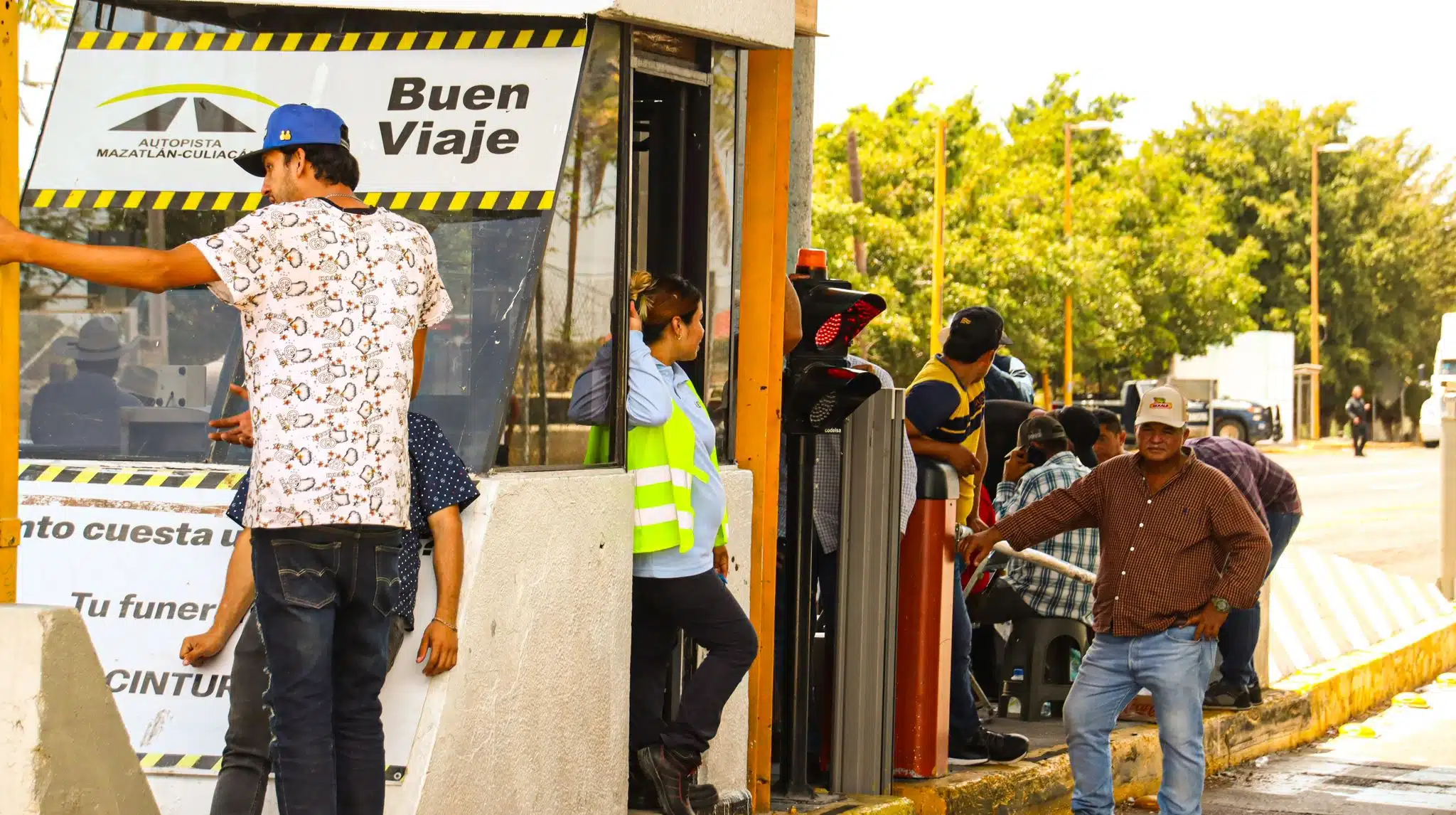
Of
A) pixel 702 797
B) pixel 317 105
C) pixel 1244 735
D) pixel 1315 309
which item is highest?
pixel 1315 309

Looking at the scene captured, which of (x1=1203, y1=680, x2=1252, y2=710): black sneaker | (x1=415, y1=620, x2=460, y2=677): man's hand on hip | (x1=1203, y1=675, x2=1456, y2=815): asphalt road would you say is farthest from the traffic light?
(x1=1203, y1=680, x2=1252, y2=710): black sneaker

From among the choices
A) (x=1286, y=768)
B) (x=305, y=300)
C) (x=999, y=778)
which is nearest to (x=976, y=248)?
(x=1286, y=768)

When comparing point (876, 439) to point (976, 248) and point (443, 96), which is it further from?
point (976, 248)

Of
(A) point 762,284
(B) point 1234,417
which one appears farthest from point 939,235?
(A) point 762,284

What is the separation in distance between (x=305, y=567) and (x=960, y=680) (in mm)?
4048

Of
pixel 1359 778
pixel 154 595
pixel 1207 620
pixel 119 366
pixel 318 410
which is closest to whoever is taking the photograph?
pixel 318 410

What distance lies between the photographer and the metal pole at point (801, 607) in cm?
655

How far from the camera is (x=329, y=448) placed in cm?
404

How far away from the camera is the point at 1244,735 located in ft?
32.0

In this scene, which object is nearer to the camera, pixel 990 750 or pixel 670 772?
pixel 670 772

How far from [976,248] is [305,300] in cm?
3707

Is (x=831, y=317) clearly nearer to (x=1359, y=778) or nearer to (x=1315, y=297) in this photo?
(x=1359, y=778)

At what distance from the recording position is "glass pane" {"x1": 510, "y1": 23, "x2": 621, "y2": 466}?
5223 millimetres

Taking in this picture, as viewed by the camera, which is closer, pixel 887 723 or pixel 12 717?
pixel 12 717
